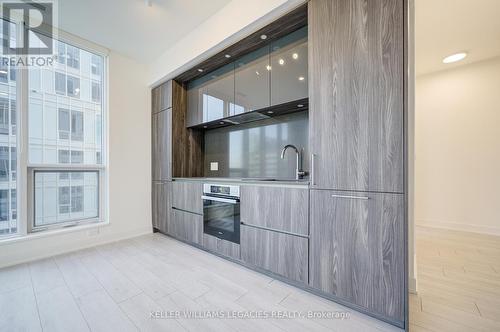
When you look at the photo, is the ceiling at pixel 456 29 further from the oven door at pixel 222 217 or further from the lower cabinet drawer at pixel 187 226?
the lower cabinet drawer at pixel 187 226

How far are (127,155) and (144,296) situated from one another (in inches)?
84.1

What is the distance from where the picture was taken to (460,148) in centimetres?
331

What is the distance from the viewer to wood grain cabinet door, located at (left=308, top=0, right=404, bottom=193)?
128cm

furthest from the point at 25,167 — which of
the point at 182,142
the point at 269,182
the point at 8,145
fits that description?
the point at 269,182

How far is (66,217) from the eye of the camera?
8.82 feet

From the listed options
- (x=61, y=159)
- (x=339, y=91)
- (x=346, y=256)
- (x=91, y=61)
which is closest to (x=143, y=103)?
(x=91, y=61)

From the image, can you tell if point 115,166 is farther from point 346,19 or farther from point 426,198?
point 426,198

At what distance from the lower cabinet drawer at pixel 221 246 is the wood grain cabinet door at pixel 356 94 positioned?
112 cm

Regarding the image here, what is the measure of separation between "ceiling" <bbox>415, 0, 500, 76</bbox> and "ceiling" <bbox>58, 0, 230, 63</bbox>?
7.20 feet

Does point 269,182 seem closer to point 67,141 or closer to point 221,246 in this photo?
point 221,246

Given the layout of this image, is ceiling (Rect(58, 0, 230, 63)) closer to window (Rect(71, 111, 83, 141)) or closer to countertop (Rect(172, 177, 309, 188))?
window (Rect(71, 111, 83, 141))

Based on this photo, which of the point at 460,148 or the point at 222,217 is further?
the point at 460,148

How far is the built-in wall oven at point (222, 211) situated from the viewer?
2157 millimetres

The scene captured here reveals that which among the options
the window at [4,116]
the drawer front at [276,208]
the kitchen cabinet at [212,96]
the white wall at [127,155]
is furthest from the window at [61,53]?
the drawer front at [276,208]
